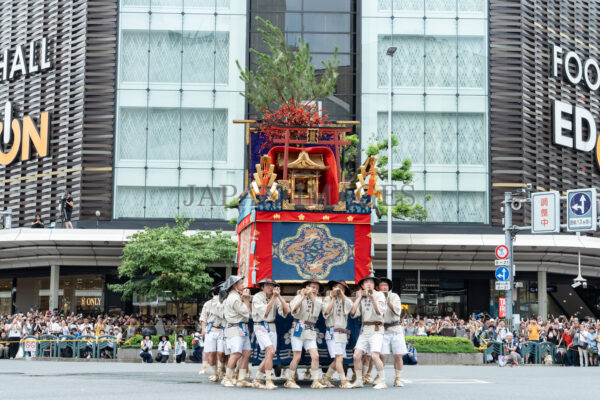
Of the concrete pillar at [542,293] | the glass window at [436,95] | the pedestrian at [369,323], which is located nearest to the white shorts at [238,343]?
the pedestrian at [369,323]

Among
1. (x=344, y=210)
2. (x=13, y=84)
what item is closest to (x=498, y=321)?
(x=344, y=210)

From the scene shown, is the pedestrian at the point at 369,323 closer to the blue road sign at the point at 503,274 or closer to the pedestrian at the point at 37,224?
the blue road sign at the point at 503,274

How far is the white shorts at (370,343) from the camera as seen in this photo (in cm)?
1648

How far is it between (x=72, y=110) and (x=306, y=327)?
107ft

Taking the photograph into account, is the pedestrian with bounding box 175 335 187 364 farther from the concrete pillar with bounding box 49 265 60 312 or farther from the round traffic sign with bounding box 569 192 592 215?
the concrete pillar with bounding box 49 265 60 312

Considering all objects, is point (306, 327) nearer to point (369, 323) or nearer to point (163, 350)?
point (369, 323)

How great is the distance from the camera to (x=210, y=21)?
46.7 meters

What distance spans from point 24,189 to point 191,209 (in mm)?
9852

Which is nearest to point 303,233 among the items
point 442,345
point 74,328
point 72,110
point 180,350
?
point 442,345

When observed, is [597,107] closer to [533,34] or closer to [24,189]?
[533,34]

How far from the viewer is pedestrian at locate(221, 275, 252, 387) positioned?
1672cm

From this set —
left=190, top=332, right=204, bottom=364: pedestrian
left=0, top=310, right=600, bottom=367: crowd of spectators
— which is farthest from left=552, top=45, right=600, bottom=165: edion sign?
left=190, top=332, right=204, bottom=364: pedestrian

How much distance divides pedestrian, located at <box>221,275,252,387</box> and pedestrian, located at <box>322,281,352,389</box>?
153 cm

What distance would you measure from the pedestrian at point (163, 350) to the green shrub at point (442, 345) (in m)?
8.53
